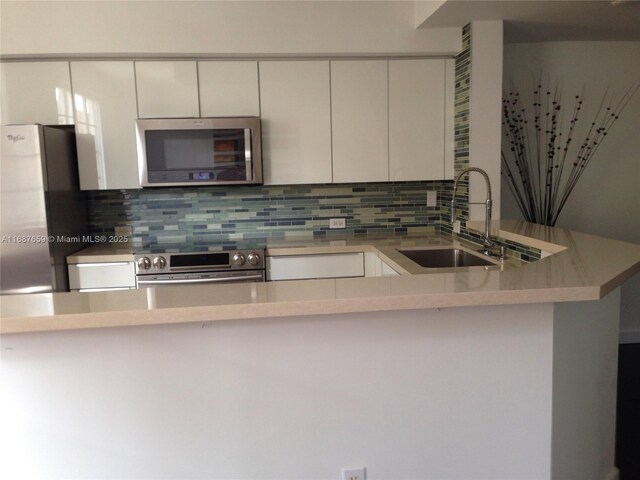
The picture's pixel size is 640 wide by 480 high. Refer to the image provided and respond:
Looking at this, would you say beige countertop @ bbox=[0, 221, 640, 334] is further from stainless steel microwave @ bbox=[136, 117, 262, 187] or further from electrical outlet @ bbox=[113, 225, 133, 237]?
electrical outlet @ bbox=[113, 225, 133, 237]

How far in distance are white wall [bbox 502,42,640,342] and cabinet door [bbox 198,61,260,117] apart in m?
1.76

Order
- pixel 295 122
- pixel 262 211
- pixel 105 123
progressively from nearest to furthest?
1. pixel 105 123
2. pixel 295 122
3. pixel 262 211

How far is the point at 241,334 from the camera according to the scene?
1491mm

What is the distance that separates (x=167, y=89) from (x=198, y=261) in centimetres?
111

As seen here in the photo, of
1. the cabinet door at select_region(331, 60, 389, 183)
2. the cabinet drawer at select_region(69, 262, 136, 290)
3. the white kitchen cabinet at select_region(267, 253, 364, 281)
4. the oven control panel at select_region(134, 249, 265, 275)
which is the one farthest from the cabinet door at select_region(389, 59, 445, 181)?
the cabinet drawer at select_region(69, 262, 136, 290)

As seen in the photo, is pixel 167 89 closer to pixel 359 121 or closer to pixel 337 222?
pixel 359 121

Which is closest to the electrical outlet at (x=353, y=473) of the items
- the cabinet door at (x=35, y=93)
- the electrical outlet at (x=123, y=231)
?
the electrical outlet at (x=123, y=231)

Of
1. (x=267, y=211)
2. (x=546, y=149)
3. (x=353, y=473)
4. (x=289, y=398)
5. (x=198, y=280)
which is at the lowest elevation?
(x=353, y=473)

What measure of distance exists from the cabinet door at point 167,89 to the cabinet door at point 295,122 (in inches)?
17.7

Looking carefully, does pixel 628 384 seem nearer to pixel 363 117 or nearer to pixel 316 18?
pixel 363 117

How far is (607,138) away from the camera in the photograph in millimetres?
3553

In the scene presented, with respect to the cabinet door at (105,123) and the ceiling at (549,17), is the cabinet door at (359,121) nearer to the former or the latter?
the ceiling at (549,17)

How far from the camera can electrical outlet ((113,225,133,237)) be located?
11.7 ft

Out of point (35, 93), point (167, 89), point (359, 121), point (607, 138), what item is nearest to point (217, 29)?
point (167, 89)
